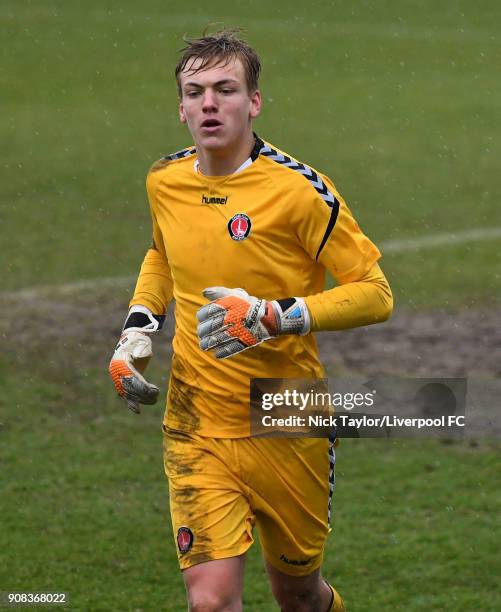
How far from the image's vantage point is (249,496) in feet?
19.2

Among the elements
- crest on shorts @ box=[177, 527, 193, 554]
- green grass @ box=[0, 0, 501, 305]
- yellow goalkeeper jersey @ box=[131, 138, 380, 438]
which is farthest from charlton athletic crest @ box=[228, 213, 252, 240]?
green grass @ box=[0, 0, 501, 305]

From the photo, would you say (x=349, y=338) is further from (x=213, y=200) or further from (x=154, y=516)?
(x=213, y=200)

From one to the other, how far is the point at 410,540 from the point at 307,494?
2253 mm

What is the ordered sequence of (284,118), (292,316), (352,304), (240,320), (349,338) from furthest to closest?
(284,118)
(349,338)
(352,304)
(292,316)
(240,320)

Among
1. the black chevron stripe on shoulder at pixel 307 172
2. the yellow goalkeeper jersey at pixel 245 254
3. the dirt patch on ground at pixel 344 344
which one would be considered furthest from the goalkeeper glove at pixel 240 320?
the dirt patch on ground at pixel 344 344

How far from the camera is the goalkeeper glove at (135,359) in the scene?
5891 millimetres

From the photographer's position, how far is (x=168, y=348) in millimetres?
11438

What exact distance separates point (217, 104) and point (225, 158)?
25cm

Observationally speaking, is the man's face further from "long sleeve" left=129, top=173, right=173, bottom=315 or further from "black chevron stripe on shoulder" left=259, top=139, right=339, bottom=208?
"long sleeve" left=129, top=173, right=173, bottom=315

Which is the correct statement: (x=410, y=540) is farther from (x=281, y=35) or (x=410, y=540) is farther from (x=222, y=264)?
(x=281, y=35)

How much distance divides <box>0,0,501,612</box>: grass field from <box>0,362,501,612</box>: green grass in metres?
0.02

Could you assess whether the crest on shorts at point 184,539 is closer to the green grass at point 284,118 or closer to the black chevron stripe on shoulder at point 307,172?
the black chevron stripe on shoulder at point 307,172

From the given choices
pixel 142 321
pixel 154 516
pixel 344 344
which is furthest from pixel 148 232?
pixel 142 321

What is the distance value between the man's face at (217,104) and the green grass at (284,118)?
724cm
